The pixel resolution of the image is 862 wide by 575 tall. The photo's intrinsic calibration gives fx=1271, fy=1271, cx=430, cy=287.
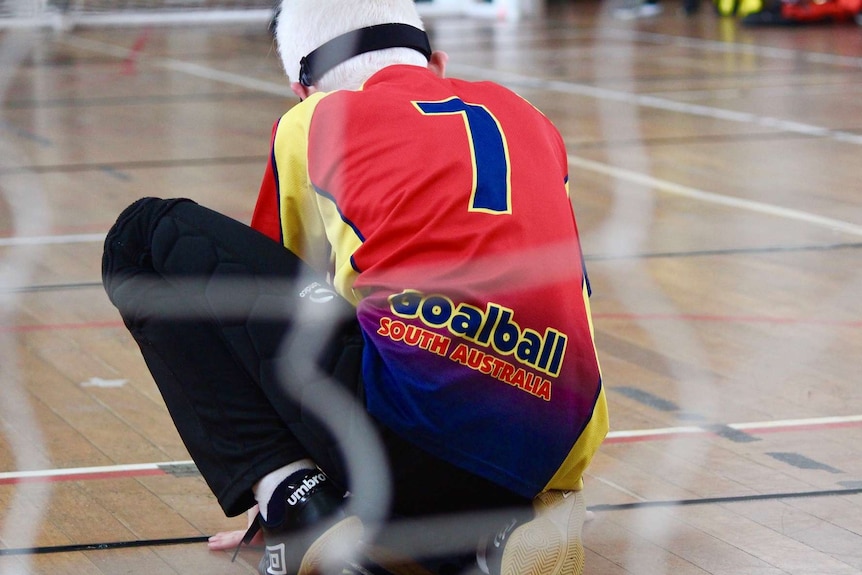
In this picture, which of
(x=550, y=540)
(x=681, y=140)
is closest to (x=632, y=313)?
(x=550, y=540)

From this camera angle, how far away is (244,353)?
1208 mm

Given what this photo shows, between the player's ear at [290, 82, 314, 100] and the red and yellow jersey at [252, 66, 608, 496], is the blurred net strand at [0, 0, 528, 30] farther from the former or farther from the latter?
the red and yellow jersey at [252, 66, 608, 496]

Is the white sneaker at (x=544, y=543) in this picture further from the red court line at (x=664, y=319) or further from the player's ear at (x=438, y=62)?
the red court line at (x=664, y=319)

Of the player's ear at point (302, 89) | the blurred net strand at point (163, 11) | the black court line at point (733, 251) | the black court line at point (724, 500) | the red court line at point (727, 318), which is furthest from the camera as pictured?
the blurred net strand at point (163, 11)

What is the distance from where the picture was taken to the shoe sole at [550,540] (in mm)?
1186

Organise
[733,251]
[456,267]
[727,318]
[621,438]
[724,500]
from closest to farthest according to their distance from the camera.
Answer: [456,267] → [724,500] → [621,438] → [727,318] → [733,251]

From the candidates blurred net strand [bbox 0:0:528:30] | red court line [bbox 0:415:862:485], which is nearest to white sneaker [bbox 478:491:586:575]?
red court line [bbox 0:415:862:485]

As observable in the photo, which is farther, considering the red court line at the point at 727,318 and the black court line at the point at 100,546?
the red court line at the point at 727,318

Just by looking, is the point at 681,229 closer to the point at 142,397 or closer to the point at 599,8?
the point at 142,397

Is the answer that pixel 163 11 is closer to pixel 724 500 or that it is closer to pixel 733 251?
pixel 733 251

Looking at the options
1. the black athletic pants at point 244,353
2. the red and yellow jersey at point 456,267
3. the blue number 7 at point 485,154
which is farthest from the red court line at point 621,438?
the blue number 7 at point 485,154

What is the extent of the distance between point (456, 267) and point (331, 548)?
29 cm

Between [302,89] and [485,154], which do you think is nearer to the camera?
[485,154]

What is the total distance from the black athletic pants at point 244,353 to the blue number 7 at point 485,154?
0.59 feet
